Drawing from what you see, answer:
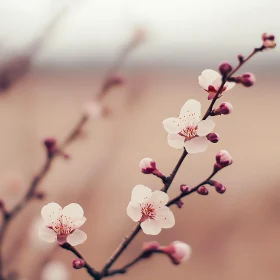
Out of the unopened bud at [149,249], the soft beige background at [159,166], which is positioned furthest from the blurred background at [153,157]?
the unopened bud at [149,249]

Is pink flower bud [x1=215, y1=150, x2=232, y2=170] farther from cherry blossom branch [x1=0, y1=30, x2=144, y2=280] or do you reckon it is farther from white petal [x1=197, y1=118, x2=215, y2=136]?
cherry blossom branch [x1=0, y1=30, x2=144, y2=280]

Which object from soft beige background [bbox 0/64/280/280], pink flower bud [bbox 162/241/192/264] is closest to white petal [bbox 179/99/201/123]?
pink flower bud [bbox 162/241/192/264]

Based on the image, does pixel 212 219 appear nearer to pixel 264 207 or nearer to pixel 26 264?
pixel 264 207

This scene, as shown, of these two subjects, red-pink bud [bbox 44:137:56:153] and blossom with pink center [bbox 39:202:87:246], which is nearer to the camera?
blossom with pink center [bbox 39:202:87:246]

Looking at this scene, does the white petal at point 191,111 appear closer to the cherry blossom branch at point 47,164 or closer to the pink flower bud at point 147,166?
the pink flower bud at point 147,166

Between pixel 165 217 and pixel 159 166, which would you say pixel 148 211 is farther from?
pixel 159 166

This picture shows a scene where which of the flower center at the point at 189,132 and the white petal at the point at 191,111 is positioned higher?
the white petal at the point at 191,111

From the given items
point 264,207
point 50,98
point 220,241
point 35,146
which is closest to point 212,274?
point 220,241
